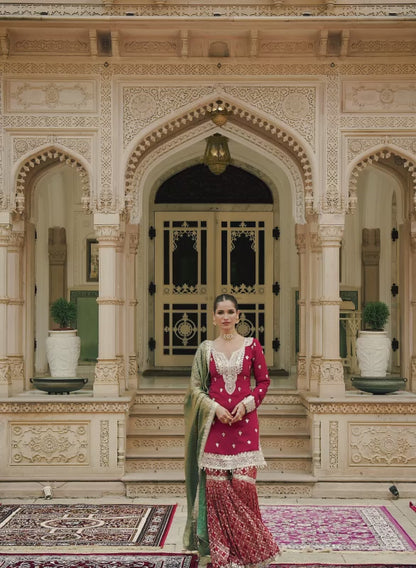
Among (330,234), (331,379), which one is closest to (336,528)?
(331,379)

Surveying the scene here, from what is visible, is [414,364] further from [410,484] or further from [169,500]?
[169,500]

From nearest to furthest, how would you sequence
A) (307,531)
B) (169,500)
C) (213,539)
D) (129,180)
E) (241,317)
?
(213,539) → (307,531) → (169,500) → (129,180) → (241,317)

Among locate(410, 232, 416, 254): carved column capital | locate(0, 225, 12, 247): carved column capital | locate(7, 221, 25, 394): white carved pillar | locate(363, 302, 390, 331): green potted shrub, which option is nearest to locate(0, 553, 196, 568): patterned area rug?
locate(7, 221, 25, 394): white carved pillar

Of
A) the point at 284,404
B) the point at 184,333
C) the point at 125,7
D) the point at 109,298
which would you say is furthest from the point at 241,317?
the point at 125,7

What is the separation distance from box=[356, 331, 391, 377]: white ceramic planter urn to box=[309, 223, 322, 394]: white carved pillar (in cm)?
40

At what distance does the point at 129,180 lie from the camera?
7559 mm

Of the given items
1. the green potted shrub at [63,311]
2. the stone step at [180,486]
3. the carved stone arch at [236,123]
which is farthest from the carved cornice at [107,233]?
the stone step at [180,486]

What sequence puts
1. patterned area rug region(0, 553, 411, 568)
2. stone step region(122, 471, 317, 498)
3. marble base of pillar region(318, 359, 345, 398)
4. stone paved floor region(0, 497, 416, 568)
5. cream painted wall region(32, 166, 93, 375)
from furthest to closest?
cream painted wall region(32, 166, 93, 375) < marble base of pillar region(318, 359, 345, 398) < stone step region(122, 471, 317, 498) < stone paved floor region(0, 497, 416, 568) < patterned area rug region(0, 553, 411, 568)

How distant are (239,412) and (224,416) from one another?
0.29 feet

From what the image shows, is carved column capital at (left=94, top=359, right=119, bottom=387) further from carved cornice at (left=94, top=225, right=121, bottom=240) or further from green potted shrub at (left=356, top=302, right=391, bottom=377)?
green potted shrub at (left=356, top=302, right=391, bottom=377)

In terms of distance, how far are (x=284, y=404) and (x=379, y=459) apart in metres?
1.12

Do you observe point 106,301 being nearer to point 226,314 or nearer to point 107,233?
point 107,233

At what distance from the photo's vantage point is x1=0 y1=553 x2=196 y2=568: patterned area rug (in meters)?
5.14

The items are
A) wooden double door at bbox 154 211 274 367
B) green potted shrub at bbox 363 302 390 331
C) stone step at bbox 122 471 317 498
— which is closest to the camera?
stone step at bbox 122 471 317 498
